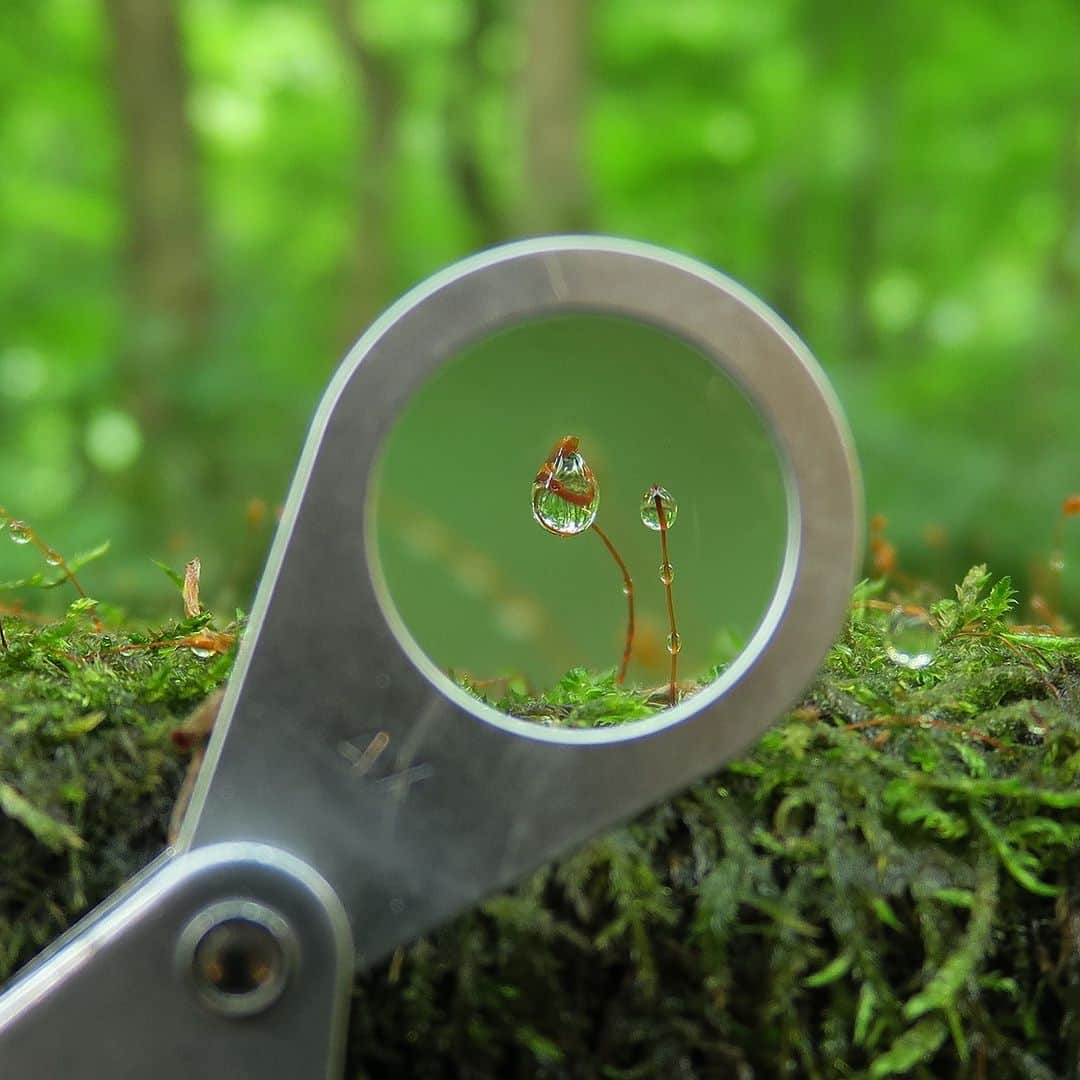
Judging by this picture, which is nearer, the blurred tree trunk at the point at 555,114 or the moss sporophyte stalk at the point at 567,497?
the moss sporophyte stalk at the point at 567,497

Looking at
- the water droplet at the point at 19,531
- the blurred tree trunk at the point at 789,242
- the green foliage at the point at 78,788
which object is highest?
the blurred tree trunk at the point at 789,242

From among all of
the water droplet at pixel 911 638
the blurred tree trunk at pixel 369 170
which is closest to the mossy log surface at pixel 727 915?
the water droplet at pixel 911 638

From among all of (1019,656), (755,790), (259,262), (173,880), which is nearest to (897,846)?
(755,790)

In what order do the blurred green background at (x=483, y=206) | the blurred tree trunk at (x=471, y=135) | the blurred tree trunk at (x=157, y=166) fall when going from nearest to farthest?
the blurred green background at (x=483, y=206)
the blurred tree trunk at (x=157, y=166)
the blurred tree trunk at (x=471, y=135)

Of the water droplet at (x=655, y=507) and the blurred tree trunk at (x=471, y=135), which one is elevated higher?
the blurred tree trunk at (x=471, y=135)

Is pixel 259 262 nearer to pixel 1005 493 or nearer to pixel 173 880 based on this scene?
pixel 1005 493

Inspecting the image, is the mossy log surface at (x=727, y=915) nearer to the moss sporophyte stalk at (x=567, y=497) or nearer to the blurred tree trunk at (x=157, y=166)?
the moss sporophyte stalk at (x=567, y=497)
